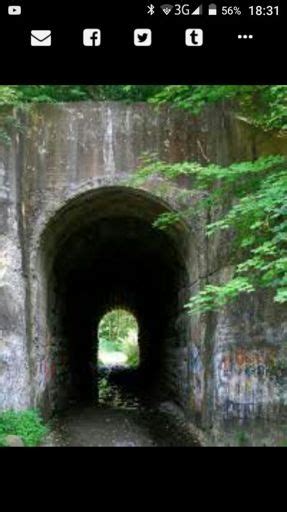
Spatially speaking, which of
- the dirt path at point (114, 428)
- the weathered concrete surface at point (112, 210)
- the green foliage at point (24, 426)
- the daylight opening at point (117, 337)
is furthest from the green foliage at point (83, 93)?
the daylight opening at point (117, 337)

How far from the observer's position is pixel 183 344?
1221cm

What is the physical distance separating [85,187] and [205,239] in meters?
2.17

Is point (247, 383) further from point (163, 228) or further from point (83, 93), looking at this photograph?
point (83, 93)

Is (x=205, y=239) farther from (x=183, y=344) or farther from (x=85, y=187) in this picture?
(x=183, y=344)

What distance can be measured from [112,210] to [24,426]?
4.61m
